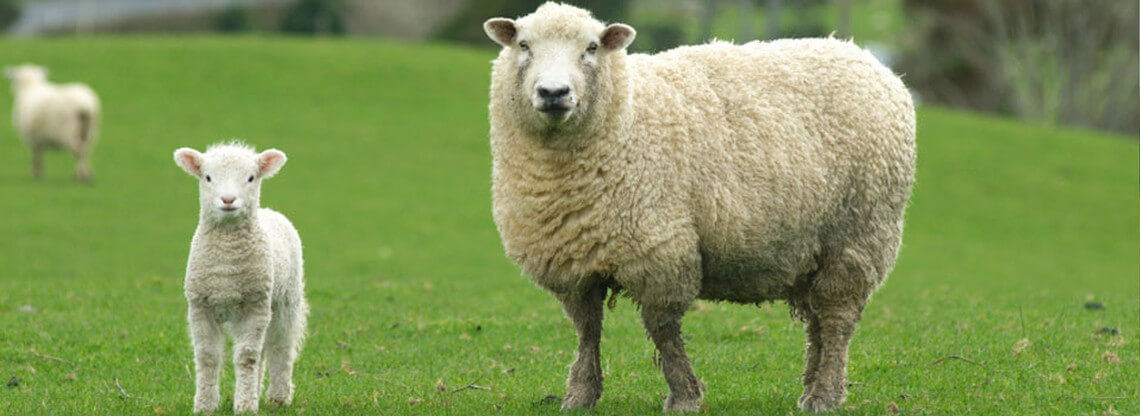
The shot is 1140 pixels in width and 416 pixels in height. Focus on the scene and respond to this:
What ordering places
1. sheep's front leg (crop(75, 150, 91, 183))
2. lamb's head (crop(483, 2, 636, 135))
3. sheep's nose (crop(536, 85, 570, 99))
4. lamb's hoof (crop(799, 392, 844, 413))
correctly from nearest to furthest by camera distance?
sheep's nose (crop(536, 85, 570, 99)) → lamb's head (crop(483, 2, 636, 135)) → lamb's hoof (crop(799, 392, 844, 413)) → sheep's front leg (crop(75, 150, 91, 183))

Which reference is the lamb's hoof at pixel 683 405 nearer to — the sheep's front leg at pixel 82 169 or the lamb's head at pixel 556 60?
the lamb's head at pixel 556 60

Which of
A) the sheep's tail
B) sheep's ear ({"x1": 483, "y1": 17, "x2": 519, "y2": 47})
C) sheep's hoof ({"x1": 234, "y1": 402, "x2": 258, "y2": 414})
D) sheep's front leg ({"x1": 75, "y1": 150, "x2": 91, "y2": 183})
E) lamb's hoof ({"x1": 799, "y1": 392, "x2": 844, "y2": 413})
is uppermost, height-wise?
the sheep's tail

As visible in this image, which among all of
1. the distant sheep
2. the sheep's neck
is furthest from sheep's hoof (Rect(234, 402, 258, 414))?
the distant sheep

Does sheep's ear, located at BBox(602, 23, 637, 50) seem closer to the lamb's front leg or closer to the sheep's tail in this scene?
the lamb's front leg

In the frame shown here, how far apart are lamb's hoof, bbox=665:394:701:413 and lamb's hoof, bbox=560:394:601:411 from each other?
1.63ft

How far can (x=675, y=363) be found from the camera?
314 inches

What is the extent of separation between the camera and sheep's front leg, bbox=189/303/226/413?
308 inches

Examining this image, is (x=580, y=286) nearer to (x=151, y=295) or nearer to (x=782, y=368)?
(x=782, y=368)

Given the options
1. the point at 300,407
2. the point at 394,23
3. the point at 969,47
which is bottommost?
the point at 300,407

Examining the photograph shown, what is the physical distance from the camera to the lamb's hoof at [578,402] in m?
8.24

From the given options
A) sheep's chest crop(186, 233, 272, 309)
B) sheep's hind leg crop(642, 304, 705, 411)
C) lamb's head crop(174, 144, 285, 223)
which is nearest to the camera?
lamb's head crop(174, 144, 285, 223)

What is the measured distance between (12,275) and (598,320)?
14124mm

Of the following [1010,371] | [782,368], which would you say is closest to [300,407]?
[782,368]

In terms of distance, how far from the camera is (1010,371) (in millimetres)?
9328
